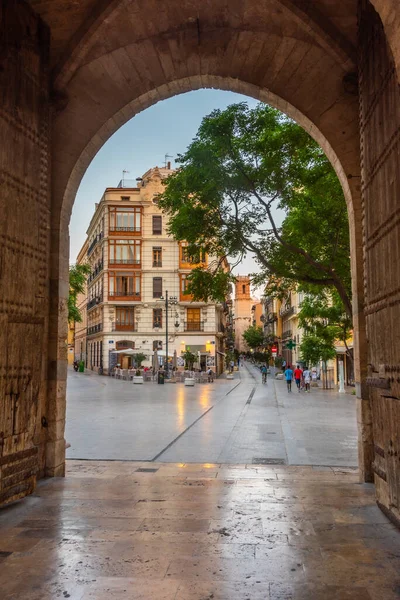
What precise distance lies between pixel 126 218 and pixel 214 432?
38618 millimetres

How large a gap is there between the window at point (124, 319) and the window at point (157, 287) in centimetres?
256

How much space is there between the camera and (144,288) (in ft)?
158

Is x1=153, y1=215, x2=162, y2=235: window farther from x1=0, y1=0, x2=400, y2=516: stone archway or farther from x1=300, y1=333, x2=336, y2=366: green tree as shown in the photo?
x1=0, y1=0, x2=400, y2=516: stone archway

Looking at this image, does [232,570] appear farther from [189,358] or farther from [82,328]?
[82,328]

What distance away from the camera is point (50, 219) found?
7.33 m

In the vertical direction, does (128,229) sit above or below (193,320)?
above

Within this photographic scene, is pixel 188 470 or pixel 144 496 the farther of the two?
pixel 188 470

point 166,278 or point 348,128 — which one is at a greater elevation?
point 166,278

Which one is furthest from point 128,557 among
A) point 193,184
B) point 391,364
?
point 193,184

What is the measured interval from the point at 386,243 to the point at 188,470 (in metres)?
4.42

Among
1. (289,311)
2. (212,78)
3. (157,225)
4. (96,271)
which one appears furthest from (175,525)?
(289,311)

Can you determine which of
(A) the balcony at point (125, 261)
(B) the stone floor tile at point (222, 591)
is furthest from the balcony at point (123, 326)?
(B) the stone floor tile at point (222, 591)

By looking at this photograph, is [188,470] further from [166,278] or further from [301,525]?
[166,278]

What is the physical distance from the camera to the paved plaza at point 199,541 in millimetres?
3734
